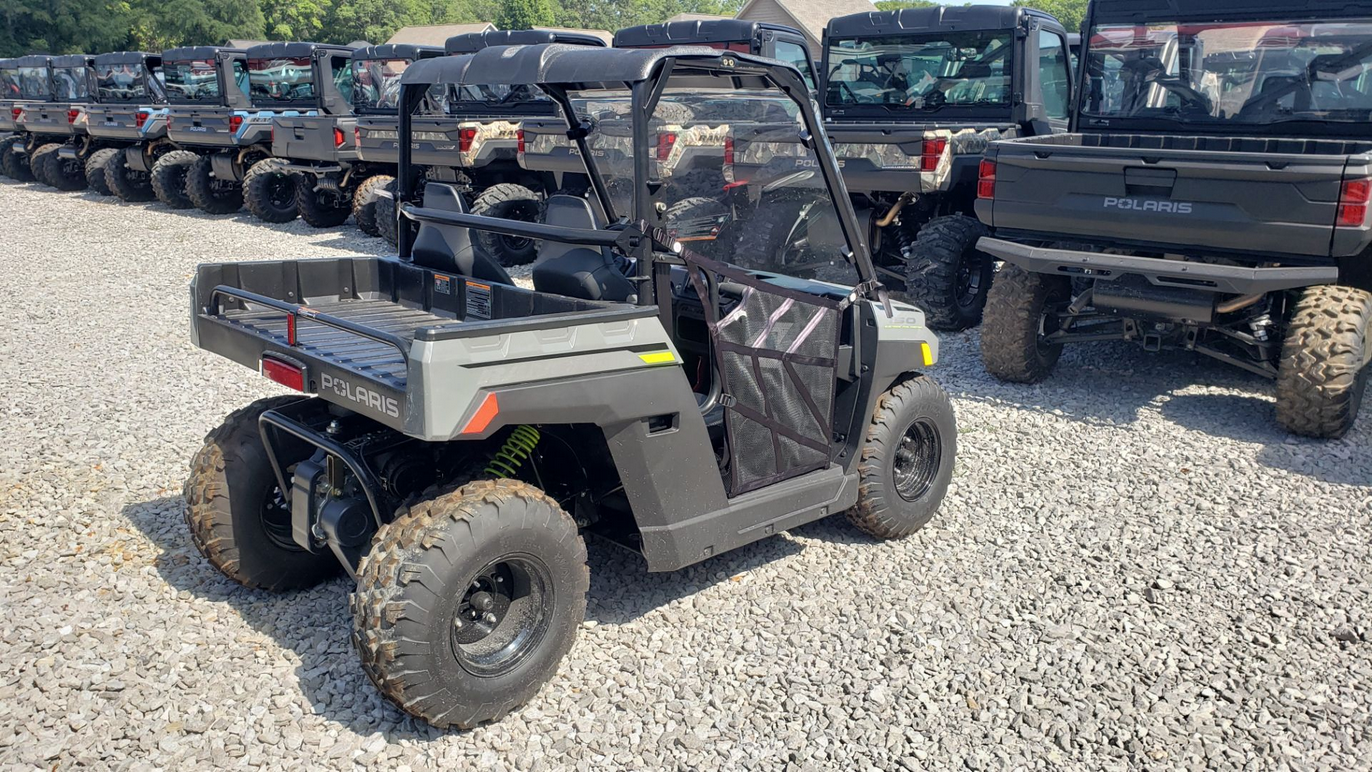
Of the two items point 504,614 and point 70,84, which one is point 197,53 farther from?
point 504,614

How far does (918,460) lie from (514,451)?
185 cm

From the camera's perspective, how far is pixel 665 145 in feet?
11.6

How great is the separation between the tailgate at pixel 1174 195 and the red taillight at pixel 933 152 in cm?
106

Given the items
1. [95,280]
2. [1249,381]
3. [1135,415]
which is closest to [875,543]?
[1135,415]

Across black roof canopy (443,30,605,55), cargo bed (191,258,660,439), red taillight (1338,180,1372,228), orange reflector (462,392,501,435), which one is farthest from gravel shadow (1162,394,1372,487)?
black roof canopy (443,30,605,55)

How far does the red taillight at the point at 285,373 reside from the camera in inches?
128

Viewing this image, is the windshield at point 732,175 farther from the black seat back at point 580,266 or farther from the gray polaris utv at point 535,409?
the black seat back at point 580,266

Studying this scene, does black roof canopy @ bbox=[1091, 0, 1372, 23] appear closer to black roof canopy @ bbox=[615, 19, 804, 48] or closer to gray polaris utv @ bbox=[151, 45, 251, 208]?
black roof canopy @ bbox=[615, 19, 804, 48]

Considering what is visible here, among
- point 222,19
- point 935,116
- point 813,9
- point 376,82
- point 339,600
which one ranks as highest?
point 813,9

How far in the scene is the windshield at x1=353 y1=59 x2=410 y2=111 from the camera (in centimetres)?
1364

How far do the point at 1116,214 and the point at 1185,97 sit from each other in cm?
151

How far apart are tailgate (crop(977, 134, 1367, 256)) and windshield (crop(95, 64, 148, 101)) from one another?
15785 mm

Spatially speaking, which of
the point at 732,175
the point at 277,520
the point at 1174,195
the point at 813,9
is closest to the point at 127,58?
the point at 277,520

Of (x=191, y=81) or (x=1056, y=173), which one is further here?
(x=191, y=81)
